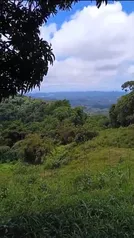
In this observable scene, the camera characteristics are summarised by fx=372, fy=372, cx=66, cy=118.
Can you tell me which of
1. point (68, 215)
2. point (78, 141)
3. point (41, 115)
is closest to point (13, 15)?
point (68, 215)

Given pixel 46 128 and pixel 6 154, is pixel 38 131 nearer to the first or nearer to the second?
pixel 46 128

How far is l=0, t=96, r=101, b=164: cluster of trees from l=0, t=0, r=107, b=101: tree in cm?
823

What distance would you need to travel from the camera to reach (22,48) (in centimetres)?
259

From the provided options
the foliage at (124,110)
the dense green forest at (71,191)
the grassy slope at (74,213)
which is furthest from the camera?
the foliage at (124,110)

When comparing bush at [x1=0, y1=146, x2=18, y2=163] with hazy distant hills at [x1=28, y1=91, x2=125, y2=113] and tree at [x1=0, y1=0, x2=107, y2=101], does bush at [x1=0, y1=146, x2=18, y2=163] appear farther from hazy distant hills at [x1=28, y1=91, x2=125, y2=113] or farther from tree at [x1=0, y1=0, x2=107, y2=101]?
tree at [x1=0, y1=0, x2=107, y2=101]

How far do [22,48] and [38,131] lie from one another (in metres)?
28.4

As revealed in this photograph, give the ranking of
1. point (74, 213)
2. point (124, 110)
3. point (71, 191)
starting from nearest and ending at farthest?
point (74, 213) → point (71, 191) → point (124, 110)

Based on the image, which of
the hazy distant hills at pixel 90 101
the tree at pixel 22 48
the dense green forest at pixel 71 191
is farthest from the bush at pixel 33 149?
the tree at pixel 22 48

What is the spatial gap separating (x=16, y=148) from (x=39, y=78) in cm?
2074

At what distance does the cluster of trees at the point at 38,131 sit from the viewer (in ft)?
72.7

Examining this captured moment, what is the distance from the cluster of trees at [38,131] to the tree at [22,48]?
8.23 meters

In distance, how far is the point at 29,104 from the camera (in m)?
43.5

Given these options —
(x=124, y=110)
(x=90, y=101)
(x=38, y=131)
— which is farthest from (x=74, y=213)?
(x=90, y=101)

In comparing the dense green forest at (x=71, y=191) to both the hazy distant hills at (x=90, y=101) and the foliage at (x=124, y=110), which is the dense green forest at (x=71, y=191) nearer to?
the foliage at (x=124, y=110)
